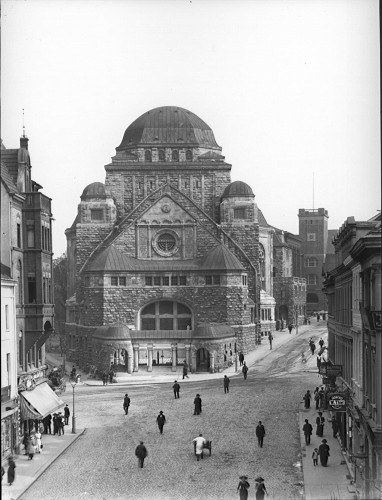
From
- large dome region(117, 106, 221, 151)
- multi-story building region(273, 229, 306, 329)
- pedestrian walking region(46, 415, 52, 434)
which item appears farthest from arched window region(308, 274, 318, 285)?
pedestrian walking region(46, 415, 52, 434)

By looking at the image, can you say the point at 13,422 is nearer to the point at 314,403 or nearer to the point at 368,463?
the point at 368,463

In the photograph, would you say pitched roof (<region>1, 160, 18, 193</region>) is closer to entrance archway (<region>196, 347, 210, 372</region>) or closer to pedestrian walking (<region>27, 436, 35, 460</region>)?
pedestrian walking (<region>27, 436, 35, 460</region>)

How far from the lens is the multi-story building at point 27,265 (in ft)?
147

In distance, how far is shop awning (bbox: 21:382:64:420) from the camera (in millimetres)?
43503

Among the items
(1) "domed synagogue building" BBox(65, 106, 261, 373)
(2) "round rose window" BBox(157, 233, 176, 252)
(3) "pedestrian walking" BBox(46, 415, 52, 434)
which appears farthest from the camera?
(2) "round rose window" BBox(157, 233, 176, 252)

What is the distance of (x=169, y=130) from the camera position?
332 feet

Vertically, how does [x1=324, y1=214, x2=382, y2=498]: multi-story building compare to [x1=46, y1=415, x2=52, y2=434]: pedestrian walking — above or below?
above

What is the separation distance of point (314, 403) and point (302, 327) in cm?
4895

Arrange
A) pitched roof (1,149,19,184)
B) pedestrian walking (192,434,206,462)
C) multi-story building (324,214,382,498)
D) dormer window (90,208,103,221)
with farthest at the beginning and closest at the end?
dormer window (90,208,103,221)
pitched roof (1,149,19,184)
pedestrian walking (192,434,206,462)
multi-story building (324,214,382,498)

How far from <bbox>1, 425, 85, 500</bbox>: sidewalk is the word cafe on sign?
1179 centimetres

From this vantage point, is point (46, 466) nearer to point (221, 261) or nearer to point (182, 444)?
point (182, 444)

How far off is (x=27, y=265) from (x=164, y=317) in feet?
122

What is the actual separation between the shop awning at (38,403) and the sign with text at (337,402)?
14.2 meters

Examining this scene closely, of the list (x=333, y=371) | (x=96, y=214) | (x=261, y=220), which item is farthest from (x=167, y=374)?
(x=261, y=220)
